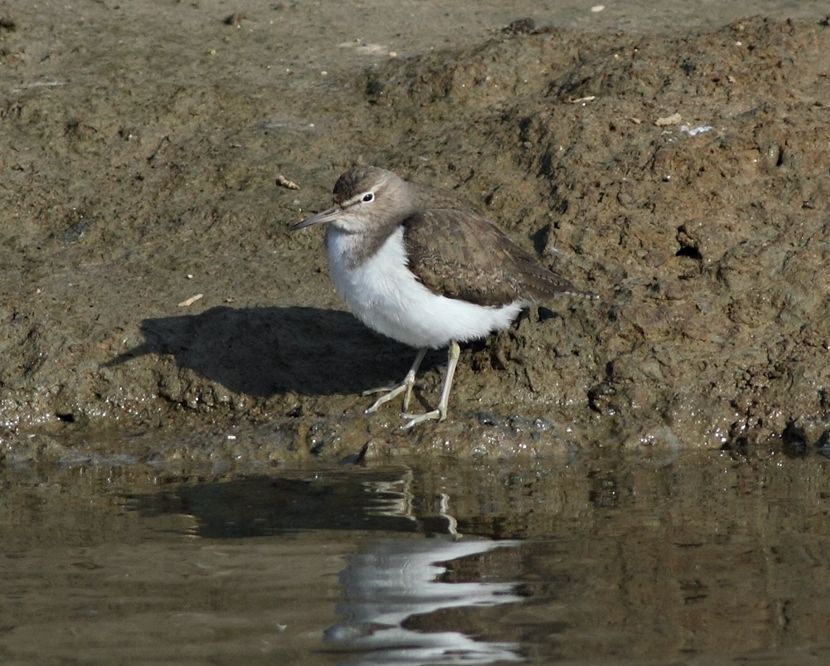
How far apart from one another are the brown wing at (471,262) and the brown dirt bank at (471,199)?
33 cm

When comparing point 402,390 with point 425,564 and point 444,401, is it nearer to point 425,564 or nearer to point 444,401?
point 444,401

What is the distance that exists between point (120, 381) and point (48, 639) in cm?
393

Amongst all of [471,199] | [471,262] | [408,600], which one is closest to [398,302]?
[471,262]

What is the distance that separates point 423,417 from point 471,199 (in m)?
2.18

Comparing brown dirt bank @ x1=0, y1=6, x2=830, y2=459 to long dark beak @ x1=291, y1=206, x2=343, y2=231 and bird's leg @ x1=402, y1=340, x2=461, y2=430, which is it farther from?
long dark beak @ x1=291, y1=206, x2=343, y2=231

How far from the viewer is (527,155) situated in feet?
34.2

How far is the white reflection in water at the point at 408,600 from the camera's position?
5.32 meters

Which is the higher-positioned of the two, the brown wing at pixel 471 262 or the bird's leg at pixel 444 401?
the brown wing at pixel 471 262

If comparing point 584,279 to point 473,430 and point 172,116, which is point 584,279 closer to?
point 473,430

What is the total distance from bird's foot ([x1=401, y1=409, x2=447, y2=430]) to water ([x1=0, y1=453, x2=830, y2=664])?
470 millimetres

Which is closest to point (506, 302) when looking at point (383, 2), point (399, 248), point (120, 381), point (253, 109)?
point (399, 248)

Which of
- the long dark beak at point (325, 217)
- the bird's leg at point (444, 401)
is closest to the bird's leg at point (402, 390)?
the bird's leg at point (444, 401)

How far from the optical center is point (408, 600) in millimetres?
5902

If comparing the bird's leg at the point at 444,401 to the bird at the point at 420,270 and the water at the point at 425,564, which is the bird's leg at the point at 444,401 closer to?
the bird at the point at 420,270
